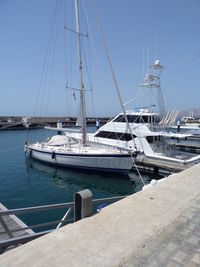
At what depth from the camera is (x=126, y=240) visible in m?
2.60

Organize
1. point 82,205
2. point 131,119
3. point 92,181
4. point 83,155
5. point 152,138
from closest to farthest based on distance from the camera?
1. point 82,205
2. point 92,181
3. point 83,155
4. point 152,138
5. point 131,119

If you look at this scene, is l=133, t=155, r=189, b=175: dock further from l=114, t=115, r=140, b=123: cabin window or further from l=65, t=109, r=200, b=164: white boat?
l=114, t=115, r=140, b=123: cabin window

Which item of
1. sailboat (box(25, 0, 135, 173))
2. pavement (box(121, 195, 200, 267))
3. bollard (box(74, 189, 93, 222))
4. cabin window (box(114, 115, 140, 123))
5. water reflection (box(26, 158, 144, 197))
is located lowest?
water reflection (box(26, 158, 144, 197))

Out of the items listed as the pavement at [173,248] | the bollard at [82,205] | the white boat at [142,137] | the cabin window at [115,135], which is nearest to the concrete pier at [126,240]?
the pavement at [173,248]

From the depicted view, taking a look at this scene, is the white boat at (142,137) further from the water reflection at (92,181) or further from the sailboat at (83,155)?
the water reflection at (92,181)

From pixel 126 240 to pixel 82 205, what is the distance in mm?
948

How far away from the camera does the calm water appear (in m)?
9.66

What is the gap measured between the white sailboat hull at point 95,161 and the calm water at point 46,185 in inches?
21.7

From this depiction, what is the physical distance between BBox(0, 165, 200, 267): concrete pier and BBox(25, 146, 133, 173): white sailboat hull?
30.0ft

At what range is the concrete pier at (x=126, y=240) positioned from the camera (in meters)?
2.23

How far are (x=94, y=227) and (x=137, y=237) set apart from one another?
679mm

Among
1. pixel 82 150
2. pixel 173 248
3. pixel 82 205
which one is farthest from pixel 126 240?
pixel 82 150

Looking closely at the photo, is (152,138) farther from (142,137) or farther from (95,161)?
(95,161)

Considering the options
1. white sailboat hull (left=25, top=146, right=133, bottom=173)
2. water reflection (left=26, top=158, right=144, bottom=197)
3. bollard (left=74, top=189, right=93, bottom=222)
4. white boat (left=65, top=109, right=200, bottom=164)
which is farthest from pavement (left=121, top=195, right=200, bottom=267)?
white boat (left=65, top=109, right=200, bottom=164)
